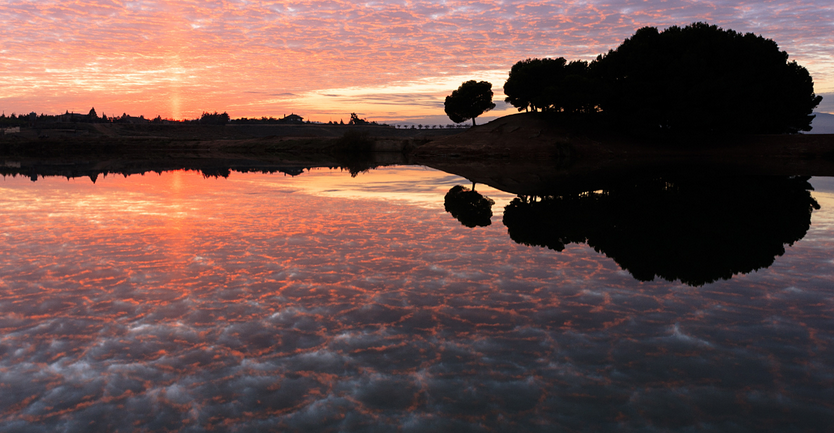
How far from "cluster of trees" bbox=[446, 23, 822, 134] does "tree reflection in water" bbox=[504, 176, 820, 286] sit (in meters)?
43.6

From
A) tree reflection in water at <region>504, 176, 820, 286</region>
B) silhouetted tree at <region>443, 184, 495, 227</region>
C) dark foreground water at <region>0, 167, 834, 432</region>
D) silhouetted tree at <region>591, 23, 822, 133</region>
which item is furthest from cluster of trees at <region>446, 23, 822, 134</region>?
dark foreground water at <region>0, 167, 834, 432</region>

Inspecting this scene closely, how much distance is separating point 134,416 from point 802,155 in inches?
3474

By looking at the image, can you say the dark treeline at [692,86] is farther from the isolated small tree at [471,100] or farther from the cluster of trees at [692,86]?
the isolated small tree at [471,100]

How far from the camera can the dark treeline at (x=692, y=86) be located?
7250 cm

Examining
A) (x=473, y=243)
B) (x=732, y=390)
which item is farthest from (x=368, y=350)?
(x=473, y=243)

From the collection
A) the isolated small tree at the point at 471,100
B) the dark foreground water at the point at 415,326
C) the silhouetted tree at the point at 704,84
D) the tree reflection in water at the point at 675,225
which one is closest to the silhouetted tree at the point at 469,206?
the tree reflection in water at the point at 675,225

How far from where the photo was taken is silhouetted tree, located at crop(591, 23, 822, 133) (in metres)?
72.3

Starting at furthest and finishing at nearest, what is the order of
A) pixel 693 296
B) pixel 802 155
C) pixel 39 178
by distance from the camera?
1. pixel 802 155
2. pixel 39 178
3. pixel 693 296

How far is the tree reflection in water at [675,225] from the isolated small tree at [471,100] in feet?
242

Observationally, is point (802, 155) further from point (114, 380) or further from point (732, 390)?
point (114, 380)

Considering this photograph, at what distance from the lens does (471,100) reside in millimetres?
104125

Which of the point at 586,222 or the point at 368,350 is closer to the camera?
the point at 368,350

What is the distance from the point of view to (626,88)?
79.0 m

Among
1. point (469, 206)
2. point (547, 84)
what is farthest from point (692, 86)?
point (469, 206)
